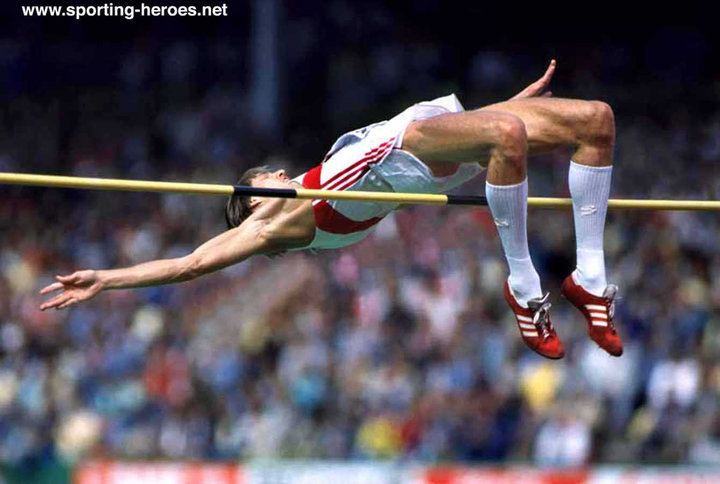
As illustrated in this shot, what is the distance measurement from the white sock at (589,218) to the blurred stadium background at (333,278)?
15.2ft

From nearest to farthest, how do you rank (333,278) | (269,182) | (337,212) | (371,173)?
(371,173) < (337,212) < (269,182) < (333,278)

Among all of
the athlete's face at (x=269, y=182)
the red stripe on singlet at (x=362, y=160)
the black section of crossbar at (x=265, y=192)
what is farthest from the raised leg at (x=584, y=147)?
the athlete's face at (x=269, y=182)

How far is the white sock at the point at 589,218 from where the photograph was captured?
8.49 m

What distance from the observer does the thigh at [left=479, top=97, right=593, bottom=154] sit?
27.3 ft

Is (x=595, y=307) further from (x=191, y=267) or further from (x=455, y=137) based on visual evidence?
(x=191, y=267)

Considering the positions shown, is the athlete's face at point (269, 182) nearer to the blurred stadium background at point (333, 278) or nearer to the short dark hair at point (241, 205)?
the short dark hair at point (241, 205)

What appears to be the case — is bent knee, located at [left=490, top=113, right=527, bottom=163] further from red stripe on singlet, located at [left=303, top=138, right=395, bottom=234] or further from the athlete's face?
the athlete's face

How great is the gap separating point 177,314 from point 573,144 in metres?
7.79

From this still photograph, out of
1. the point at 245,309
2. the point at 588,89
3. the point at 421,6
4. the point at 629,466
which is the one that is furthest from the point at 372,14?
the point at 629,466

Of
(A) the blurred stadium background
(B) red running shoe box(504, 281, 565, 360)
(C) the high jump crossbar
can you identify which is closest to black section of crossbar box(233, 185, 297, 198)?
(C) the high jump crossbar

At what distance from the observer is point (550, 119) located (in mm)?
8383

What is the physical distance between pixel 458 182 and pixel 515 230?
22.2 inches


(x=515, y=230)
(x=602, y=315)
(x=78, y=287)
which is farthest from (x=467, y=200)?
(x=78, y=287)

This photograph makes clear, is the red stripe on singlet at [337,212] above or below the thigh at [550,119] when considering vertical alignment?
below
